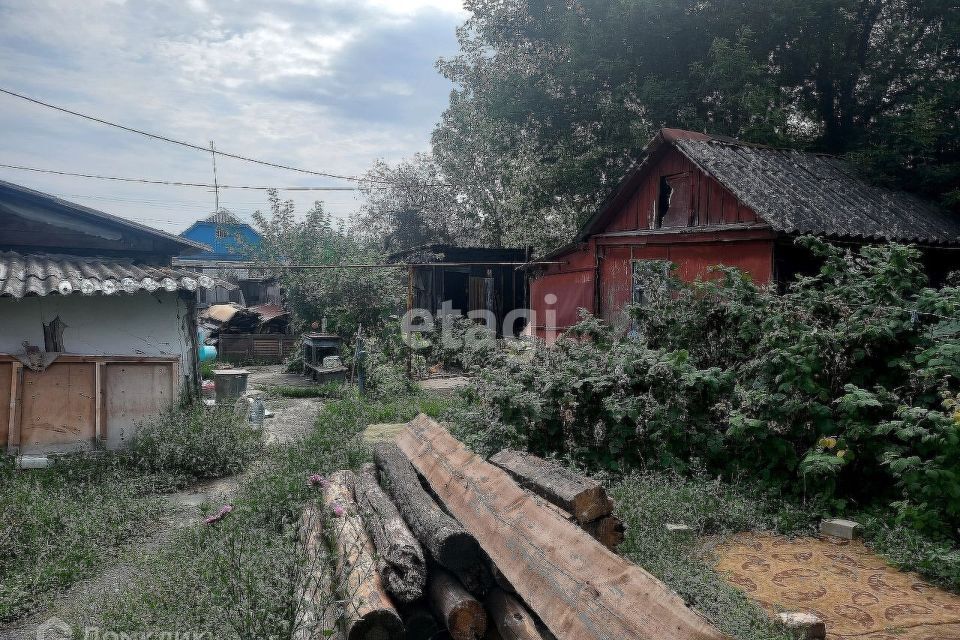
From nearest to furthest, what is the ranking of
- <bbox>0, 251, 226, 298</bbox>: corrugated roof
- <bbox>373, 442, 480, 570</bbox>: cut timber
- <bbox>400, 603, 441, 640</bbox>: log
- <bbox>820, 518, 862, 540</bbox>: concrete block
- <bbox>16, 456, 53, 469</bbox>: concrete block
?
<bbox>400, 603, 441, 640</bbox>: log → <bbox>373, 442, 480, 570</bbox>: cut timber → <bbox>820, 518, 862, 540</bbox>: concrete block → <bbox>0, 251, 226, 298</bbox>: corrugated roof → <bbox>16, 456, 53, 469</bbox>: concrete block

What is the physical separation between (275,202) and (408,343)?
916 centimetres

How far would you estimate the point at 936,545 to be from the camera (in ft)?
14.7

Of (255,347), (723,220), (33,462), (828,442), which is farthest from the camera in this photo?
(255,347)

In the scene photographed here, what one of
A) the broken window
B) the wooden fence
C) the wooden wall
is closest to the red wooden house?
the broken window

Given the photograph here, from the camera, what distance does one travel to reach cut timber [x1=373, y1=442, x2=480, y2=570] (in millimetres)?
3543

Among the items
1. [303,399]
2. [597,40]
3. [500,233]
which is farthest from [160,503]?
[500,233]

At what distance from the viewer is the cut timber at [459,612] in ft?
10.9

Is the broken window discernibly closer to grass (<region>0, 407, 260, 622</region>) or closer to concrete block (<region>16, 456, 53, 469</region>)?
grass (<region>0, 407, 260, 622</region>)

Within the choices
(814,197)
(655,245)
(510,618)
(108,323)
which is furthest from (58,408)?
(814,197)

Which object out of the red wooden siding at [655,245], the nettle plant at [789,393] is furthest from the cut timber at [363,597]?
the red wooden siding at [655,245]

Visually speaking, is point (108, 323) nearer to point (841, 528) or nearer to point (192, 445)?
point (192, 445)

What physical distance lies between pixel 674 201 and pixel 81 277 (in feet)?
30.3

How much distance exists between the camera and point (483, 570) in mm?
3623

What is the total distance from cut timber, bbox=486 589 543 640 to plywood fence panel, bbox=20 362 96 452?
6.08 m
